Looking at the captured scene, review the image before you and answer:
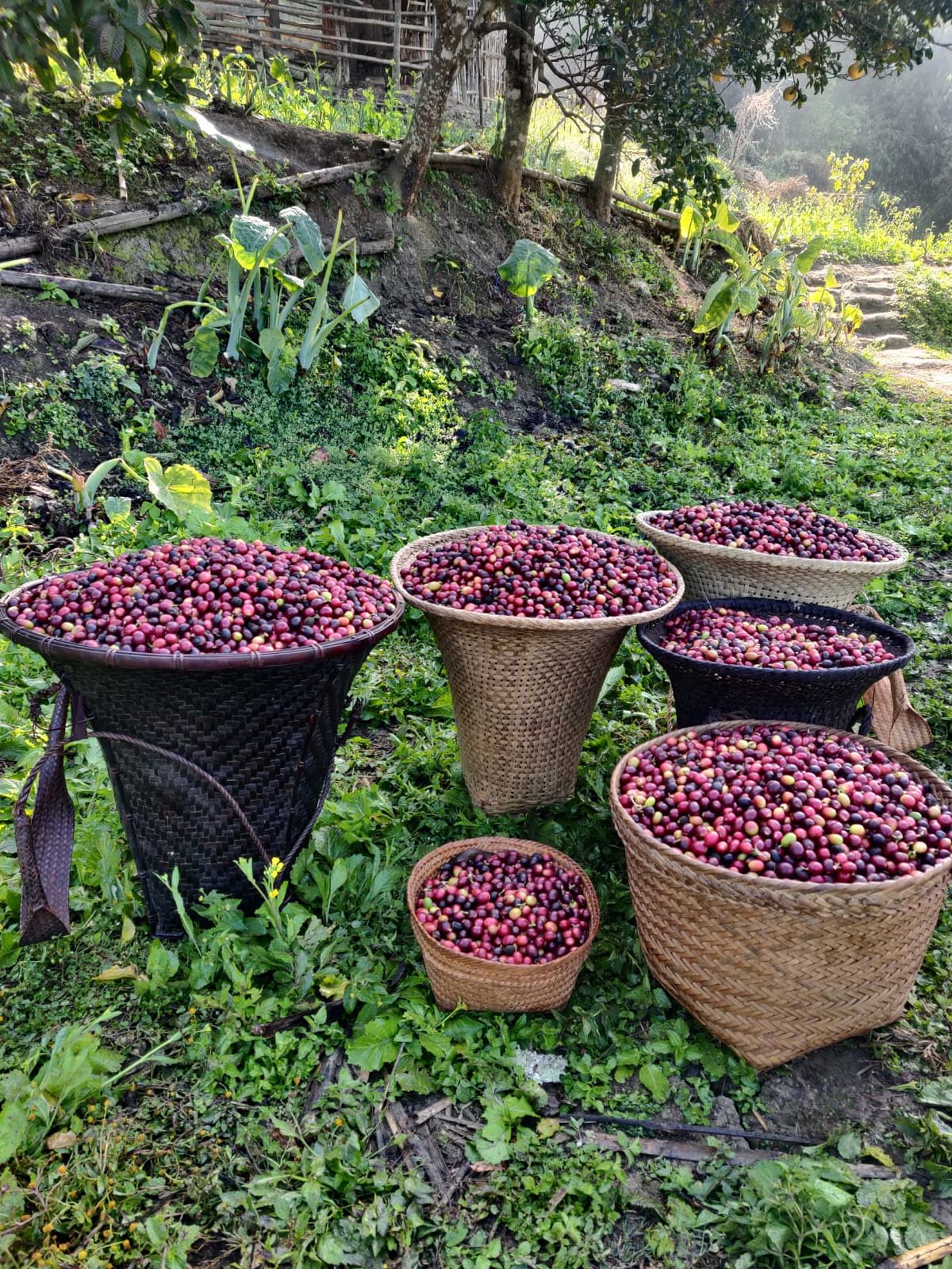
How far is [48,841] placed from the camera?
2.45 m

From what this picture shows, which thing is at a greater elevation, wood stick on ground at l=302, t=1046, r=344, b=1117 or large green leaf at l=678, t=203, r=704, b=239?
large green leaf at l=678, t=203, r=704, b=239

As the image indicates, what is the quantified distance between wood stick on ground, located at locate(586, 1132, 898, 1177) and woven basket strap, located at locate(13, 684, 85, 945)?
1.57m

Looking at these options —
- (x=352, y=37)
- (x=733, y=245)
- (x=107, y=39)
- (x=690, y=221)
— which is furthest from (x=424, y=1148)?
(x=352, y=37)

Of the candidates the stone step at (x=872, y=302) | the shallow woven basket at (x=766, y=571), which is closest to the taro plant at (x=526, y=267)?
the shallow woven basket at (x=766, y=571)

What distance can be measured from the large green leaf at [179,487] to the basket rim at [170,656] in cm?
205

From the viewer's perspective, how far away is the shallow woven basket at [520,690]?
297cm

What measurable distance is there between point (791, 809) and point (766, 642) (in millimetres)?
961

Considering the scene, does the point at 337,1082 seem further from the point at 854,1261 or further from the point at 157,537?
the point at 157,537

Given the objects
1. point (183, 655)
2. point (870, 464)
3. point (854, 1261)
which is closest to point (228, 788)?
point (183, 655)

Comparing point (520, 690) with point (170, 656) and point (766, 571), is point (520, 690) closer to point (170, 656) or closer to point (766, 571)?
point (766, 571)

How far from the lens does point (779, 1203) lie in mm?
1952

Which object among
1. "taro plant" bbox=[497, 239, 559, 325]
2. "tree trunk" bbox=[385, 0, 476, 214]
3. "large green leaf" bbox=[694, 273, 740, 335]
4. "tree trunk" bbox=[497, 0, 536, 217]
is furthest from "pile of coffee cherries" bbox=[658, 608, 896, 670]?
"large green leaf" bbox=[694, 273, 740, 335]

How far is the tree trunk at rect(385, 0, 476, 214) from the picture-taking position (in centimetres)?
688

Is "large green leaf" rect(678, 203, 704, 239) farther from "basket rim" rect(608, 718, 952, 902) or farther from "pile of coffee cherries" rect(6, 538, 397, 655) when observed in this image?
"basket rim" rect(608, 718, 952, 902)
